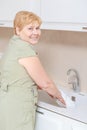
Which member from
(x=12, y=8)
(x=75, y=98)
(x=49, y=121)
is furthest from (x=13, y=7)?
(x=49, y=121)

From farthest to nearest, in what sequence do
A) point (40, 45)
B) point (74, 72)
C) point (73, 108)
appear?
point (40, 45), point (74, 72), point (73, 108)

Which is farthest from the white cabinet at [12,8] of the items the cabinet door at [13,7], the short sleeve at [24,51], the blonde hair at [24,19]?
the short sleeve at [24,51]

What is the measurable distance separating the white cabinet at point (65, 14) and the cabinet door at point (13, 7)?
0.27ft

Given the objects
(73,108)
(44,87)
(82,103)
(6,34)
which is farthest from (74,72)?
(6,34)

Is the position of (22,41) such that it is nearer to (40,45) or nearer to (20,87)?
(20,87)

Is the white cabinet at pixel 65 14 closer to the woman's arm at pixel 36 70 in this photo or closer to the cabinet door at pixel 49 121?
the woman's arm at pixel 36 70

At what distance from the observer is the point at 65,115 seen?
1.91m

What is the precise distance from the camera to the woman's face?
1.88m

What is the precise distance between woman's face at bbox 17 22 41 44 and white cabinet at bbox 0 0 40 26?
1.29ft

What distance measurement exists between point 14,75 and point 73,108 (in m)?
0.51

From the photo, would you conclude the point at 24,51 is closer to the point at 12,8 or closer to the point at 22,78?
the point at 22,78

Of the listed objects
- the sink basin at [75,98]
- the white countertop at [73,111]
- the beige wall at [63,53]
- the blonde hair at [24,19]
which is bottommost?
the sink basin at [75,98]

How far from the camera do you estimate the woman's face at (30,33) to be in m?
1.88

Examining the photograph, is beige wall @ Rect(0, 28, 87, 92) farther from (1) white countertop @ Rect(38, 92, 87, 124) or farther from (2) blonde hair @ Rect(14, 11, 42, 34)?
(2) blonde hair @ Rect(14, 11, 42, 34)
